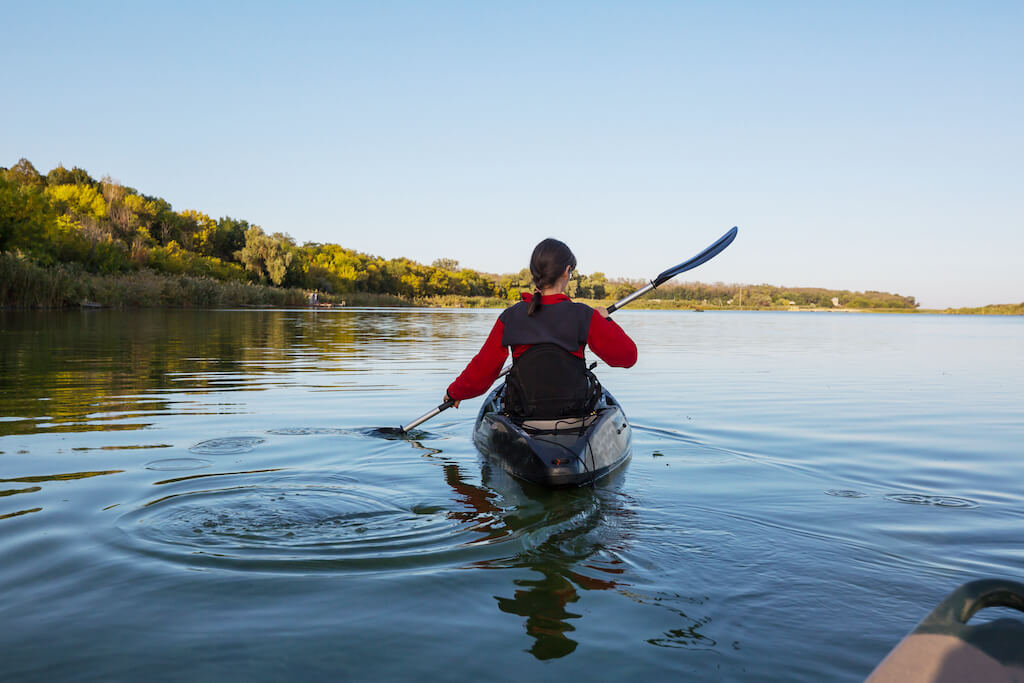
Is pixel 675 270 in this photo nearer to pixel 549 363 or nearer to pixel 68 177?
pixel 549 363

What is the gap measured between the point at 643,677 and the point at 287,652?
1243mm

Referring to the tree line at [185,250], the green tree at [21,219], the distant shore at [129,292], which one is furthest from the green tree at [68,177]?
the green tree at [21,219]

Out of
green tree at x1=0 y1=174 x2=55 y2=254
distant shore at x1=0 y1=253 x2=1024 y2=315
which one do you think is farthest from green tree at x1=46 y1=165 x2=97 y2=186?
green tree at x1=0 y1=174 x2=55 y2=254

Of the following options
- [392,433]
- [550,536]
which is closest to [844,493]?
[550,536]

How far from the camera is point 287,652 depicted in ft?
8.05

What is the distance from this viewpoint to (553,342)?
4809 millimetres

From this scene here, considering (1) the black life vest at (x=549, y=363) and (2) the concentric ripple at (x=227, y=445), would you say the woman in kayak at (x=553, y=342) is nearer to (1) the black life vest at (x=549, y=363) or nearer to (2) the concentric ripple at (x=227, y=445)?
(1) the black life vest at (x=549, y=363)

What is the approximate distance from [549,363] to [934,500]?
9.46 ft

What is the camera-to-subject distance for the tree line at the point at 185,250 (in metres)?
34.5

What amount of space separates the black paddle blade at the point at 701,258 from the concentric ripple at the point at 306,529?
3609 mm

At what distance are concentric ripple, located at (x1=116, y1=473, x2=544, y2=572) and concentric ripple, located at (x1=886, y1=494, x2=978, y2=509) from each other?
286 cm

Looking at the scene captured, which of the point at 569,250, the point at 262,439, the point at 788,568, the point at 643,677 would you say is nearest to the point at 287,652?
the point at 643,677

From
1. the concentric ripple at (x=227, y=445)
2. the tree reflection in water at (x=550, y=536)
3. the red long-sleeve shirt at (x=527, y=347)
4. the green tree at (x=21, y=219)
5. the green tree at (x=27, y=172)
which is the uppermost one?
the green tree at (x=27, y=172)

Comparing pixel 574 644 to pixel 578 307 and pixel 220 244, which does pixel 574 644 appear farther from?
pixel 220 244
